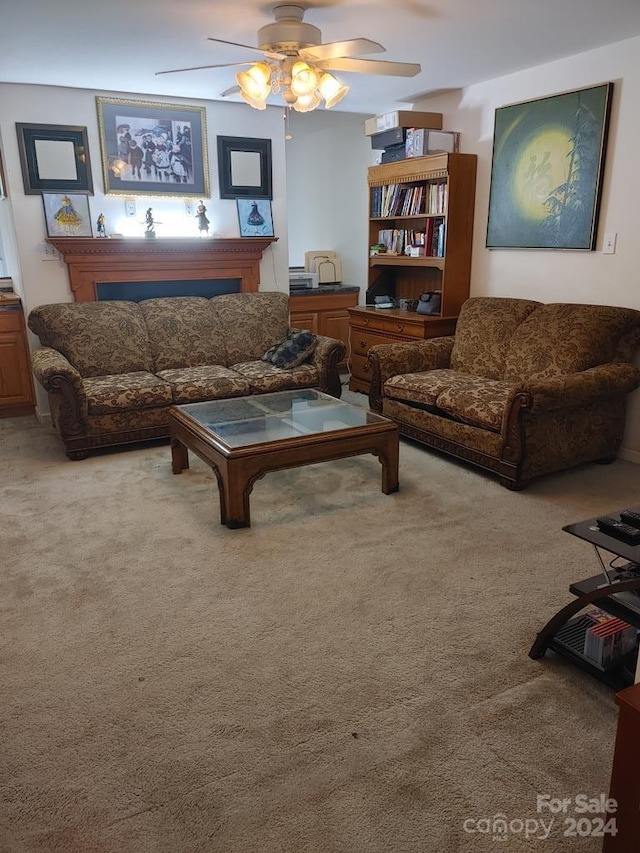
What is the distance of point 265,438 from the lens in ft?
10.3

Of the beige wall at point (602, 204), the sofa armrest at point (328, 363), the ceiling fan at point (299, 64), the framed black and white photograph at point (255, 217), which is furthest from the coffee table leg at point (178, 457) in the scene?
the beige wall at point (602, 204)

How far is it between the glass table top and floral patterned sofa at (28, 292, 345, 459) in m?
0.47

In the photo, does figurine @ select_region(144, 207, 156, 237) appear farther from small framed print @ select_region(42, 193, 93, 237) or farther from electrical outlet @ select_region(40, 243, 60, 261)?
electrical outlet @ select_region(40, 243, 60, 261)

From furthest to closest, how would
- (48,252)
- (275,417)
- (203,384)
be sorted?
(48,252), (203,384), (275,417)

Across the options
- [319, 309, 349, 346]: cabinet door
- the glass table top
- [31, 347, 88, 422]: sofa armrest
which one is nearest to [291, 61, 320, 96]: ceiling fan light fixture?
the glass table top

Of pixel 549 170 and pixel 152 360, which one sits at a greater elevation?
pixel 549 170

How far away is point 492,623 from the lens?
7.43 feet

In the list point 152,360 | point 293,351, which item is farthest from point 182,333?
point 293,351

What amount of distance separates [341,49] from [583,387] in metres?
2.10

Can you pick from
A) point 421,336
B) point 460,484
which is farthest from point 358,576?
point 421,336

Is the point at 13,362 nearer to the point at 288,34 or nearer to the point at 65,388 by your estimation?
the point at 65,388

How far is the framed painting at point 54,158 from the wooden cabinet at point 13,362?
879mm

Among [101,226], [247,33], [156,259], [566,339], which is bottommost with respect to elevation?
[566,339]

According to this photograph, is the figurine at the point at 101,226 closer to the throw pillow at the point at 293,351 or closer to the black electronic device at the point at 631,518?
the throw pillow at the point at 293,351
